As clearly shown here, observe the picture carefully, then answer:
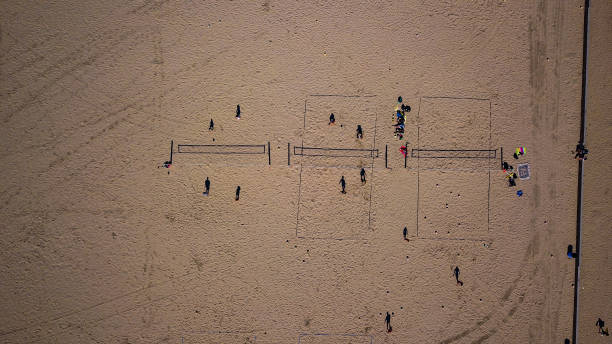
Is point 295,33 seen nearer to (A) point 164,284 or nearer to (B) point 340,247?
(B) point 340,247

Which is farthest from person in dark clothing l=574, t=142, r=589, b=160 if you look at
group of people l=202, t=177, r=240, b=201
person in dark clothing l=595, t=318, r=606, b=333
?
group of people l=202, t=177, r=240, b=201

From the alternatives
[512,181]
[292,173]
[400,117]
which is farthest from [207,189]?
[512,181]

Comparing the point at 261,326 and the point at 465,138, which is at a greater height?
the point at 465,138

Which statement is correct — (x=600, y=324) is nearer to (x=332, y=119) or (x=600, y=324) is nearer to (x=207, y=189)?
(x=332, y=119)

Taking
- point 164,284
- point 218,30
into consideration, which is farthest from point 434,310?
point 218,30

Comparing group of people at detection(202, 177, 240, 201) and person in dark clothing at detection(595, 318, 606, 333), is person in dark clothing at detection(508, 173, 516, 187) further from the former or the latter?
group of people at detection(202, 177, 240, 201)

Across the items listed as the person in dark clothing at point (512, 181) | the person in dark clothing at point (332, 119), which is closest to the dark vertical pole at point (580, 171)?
the person in dark clothing at point (512, 181)
